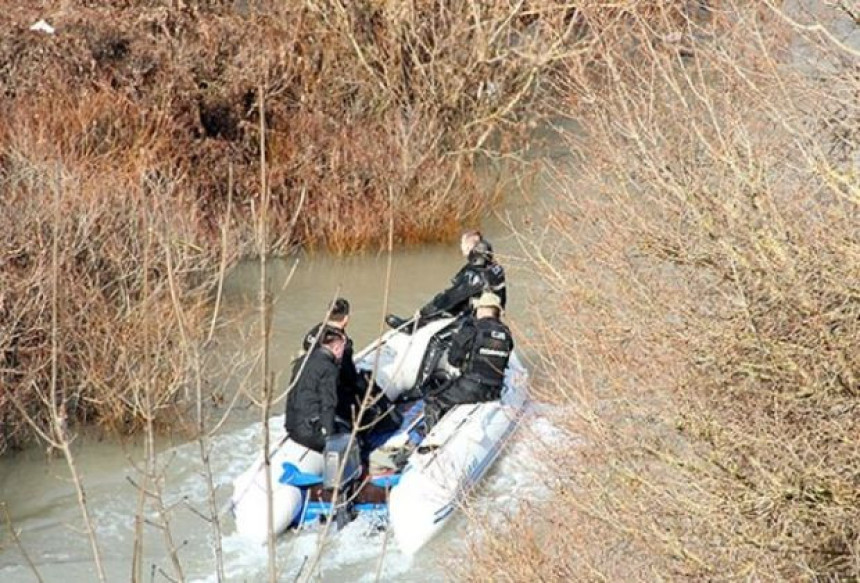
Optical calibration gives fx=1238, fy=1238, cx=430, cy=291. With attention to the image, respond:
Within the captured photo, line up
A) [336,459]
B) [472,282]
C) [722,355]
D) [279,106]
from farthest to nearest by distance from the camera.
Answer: [279,106], [472,282], [336,459], [722,355]

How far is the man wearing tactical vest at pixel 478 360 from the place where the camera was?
370 inches

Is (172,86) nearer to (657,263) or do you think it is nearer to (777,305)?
(657,263)

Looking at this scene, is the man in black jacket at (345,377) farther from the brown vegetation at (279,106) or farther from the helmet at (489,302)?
the brown vegetation at (279,106)

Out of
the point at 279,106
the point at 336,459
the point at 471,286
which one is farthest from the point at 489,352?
the point at 279,106

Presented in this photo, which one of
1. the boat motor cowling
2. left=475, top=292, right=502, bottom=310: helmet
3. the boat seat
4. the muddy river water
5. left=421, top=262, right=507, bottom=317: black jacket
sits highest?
left=475, top=292, right=502, bottom=310: helmet

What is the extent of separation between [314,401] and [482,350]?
5.05 ft

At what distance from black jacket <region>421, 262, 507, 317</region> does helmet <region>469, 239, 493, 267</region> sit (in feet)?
0.06

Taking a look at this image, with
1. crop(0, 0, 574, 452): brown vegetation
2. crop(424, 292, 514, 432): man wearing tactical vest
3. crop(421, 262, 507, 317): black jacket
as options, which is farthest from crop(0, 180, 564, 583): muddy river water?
crop(0, 0, 574, 452): brown vegetation

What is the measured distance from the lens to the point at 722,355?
6.46 m

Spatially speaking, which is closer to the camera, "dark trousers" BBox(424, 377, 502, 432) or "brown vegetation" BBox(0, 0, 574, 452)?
"dark trousers" BBox(424, 377, 502, 432)

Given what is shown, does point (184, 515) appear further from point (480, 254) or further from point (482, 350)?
point (480, 254)

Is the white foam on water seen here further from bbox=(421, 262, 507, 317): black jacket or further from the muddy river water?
bbox=(421, 262, 507, 317): black jacket

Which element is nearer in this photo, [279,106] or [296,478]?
[296,478]

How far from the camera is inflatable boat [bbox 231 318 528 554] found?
837 cm
